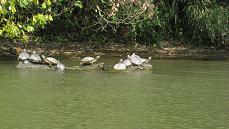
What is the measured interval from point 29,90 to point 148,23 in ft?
27.5

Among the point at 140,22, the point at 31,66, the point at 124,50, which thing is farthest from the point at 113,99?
the point at 124,50

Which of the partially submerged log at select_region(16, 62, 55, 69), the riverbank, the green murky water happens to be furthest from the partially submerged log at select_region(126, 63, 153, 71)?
the riverbank

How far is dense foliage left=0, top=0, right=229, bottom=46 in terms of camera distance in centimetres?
1548

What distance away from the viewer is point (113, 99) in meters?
8.11

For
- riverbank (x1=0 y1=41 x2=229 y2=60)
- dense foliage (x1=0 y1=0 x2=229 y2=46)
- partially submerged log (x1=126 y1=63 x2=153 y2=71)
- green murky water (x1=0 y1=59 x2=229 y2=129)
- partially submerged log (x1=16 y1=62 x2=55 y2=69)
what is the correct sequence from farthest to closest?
dense foliage (x1=0 y1=0 x2=229 y2=46) < riverbank (x1=0 y1=41 x2=229 y2=60) < partially submerged log (x1=126 y1=63 x2=153 y2=71) < partially submerged log (x1=16 y1=62 x2=55 y2=69) < green murky water (x1=0 y1=59 x2=229 y2=129)

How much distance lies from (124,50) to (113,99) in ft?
27.7

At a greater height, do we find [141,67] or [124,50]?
[124,50]

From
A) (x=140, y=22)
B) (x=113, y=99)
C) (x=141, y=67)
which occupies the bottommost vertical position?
(x=113, y=99)

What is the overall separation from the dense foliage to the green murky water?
13.0ft

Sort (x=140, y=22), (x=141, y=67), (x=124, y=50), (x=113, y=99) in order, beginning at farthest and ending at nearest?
(x=124, y=50), (x=140, y=22), (x=141, y=67), (x=113, y=99)

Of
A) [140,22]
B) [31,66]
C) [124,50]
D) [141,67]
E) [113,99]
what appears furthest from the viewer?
[124,50]

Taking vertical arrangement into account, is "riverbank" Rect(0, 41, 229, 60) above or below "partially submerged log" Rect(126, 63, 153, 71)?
above

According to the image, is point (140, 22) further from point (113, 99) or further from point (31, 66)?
point (113, 99)

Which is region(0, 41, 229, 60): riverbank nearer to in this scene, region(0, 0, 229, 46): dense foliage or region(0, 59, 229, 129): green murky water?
region(0, 0, 229, 46): dense foliage
